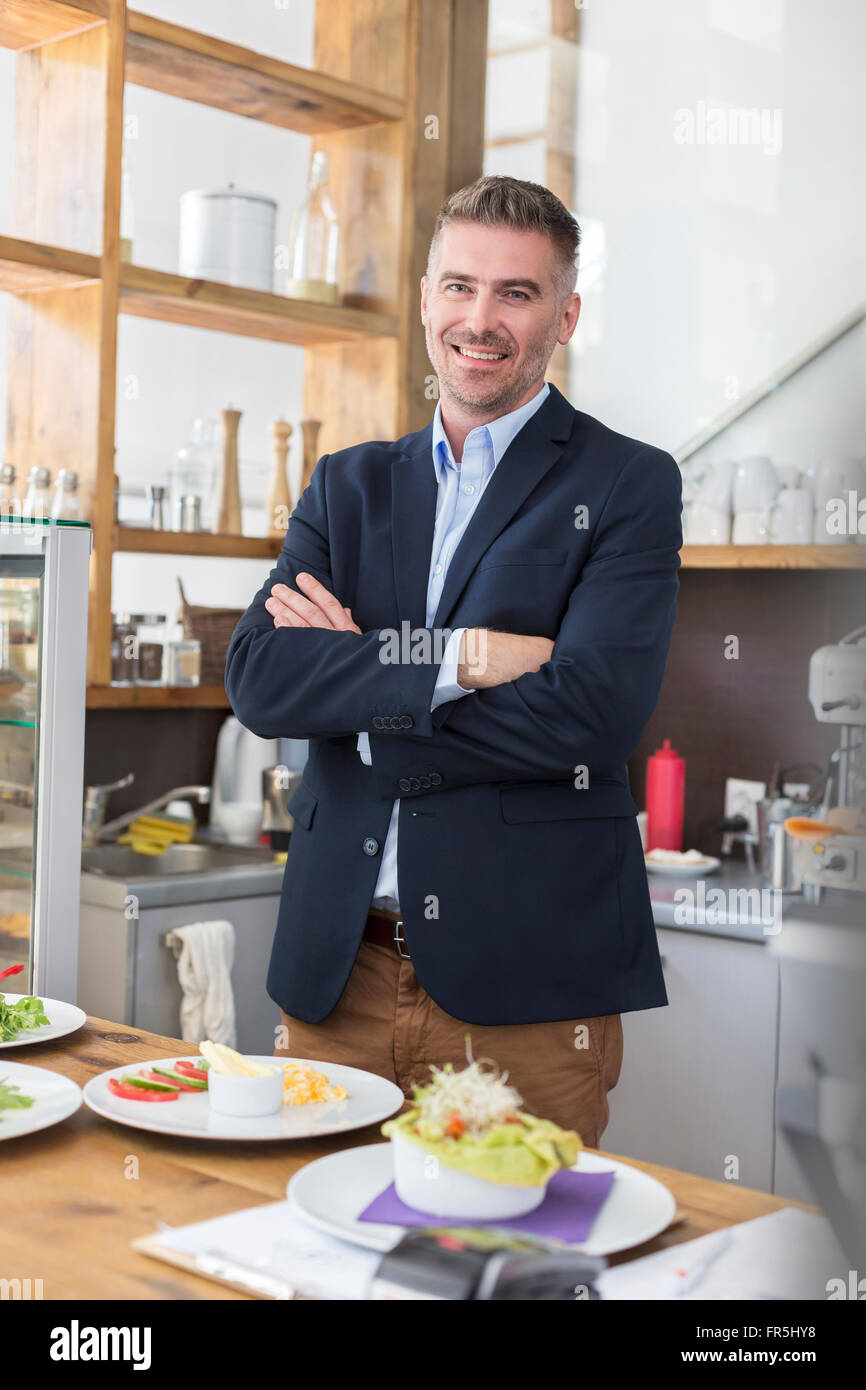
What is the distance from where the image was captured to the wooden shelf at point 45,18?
2594mm

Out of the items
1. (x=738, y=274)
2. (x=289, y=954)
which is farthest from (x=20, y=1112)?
(x=738, y=274)

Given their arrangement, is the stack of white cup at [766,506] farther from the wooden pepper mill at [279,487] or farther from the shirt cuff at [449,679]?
the shirt cuff at [449,679]

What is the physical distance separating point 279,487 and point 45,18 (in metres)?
1.05

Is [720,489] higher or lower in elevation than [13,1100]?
higher

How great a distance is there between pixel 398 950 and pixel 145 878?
1.25 metres

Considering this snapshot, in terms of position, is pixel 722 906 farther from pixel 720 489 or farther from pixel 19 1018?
pixel 19 1018

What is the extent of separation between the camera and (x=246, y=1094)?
114 cm

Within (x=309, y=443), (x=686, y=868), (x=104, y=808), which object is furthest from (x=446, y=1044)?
(x=309, y=443)

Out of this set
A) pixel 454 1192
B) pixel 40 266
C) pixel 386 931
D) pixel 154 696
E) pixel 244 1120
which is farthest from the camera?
pixel 154 696

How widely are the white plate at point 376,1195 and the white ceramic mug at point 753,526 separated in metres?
2.08

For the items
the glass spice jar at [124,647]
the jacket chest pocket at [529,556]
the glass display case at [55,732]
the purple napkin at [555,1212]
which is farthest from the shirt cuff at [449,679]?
the glass spice jar at [124,647]

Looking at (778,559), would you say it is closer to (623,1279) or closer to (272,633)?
(272,633)

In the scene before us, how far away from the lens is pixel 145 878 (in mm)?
2633

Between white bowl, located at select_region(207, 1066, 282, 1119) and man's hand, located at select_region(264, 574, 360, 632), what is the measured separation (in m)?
0.60
